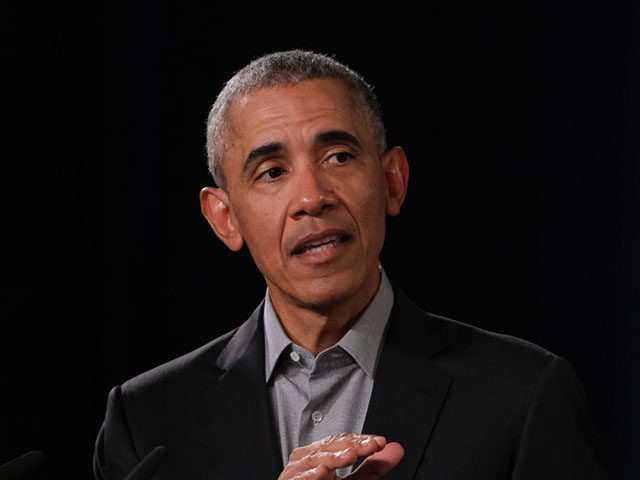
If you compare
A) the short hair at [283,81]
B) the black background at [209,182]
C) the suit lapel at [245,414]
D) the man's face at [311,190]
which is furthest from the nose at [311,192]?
the black background at [209,182]

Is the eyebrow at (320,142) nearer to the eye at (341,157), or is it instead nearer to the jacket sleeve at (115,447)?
the eye at (341,157)

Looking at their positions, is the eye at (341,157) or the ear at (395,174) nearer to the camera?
the eye at (341,157)

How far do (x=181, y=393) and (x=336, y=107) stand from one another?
443 millimetres

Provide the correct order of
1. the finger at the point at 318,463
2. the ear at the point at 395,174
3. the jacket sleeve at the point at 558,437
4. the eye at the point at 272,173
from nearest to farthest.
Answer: the finger at the point at 318,463 < the jacket sleeve at the point at 558,437 < the eye at the point at 272,173 < the ear at the point at 395,174

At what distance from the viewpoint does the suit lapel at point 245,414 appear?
155 cm

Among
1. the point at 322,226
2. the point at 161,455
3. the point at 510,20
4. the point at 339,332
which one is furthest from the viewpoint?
the point at 510,20

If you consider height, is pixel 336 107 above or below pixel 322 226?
above

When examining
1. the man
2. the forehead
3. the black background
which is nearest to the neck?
the man

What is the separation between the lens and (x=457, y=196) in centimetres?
216

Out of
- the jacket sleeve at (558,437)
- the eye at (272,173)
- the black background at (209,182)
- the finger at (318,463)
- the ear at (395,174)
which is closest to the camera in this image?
the finger at (318,463)

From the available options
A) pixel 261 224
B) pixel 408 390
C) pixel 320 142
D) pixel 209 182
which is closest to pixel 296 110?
pixel 320 142

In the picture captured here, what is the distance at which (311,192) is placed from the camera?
4.97ft

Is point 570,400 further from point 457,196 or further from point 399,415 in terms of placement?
point 457,196

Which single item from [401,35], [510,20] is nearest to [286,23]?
[401,35]
